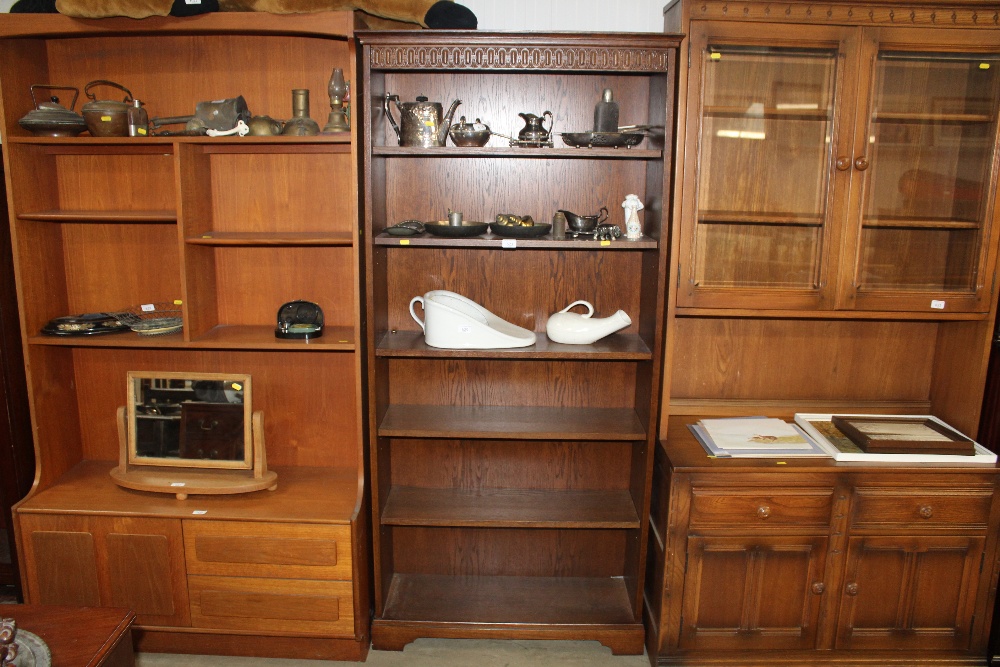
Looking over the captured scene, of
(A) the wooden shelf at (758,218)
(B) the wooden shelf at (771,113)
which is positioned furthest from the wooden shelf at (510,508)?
(B) the wooden shelf at (771,113)

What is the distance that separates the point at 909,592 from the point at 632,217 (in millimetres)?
1498

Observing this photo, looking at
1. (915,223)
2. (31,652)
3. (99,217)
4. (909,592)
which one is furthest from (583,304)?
(31,652)

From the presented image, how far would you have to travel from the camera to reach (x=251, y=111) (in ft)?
7.89

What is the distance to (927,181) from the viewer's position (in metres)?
2.21

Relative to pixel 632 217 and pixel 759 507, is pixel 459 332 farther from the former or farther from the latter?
pixel 759 507

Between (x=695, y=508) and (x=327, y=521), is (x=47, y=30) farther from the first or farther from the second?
(x=695, y=508)

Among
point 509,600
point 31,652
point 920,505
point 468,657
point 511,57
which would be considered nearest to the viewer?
point 31,652

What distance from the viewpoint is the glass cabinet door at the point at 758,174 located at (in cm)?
212

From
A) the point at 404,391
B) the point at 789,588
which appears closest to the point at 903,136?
the point at 789,588

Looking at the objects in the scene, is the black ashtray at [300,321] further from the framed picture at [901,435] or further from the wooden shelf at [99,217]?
the framed picture at [901,435]

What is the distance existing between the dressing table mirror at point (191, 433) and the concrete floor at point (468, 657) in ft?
1.83

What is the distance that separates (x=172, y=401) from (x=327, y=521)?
70cm

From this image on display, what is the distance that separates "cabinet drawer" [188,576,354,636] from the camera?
230 centimetres

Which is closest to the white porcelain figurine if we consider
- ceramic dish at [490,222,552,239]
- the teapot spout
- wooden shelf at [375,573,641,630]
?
ceramic dish at [490,222,552,239]
